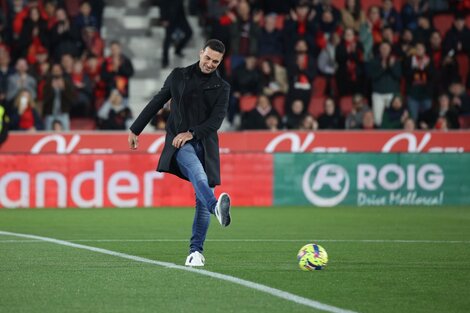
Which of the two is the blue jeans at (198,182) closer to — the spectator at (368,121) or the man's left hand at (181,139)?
the man's left hand at (181,139)

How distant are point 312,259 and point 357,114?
1515cm

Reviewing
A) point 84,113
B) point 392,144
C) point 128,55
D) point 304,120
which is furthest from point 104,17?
point 392,144

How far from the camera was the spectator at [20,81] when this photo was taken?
25109mm

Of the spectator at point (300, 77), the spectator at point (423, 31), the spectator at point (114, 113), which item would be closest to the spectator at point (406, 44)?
the spectator at point (423, 31)

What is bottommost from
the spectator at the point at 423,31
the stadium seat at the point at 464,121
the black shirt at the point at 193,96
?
the stadium seat at the point at 464,121

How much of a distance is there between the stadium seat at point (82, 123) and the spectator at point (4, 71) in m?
1.64

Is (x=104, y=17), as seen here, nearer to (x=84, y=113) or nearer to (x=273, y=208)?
(x=84, y=113)

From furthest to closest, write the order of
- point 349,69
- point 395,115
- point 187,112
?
point 349,69 < point 395,115 < point 187,112

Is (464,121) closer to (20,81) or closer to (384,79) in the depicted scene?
(384,79)

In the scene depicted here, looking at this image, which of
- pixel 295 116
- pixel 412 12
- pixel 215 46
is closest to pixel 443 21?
pixel 412 12

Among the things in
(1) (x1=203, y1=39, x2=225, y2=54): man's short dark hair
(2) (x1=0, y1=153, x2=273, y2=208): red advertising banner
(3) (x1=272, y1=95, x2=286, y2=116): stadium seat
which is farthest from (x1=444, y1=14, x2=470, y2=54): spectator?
(1) (x1=203, y1=39, x2=225, y2=54): man's short dark hair

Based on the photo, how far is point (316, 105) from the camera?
2667 cm

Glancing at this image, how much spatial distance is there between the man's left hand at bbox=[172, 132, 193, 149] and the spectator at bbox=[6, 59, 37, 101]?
1465 cm

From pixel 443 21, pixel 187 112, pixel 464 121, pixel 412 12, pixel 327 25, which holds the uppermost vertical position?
pixel 412 12
